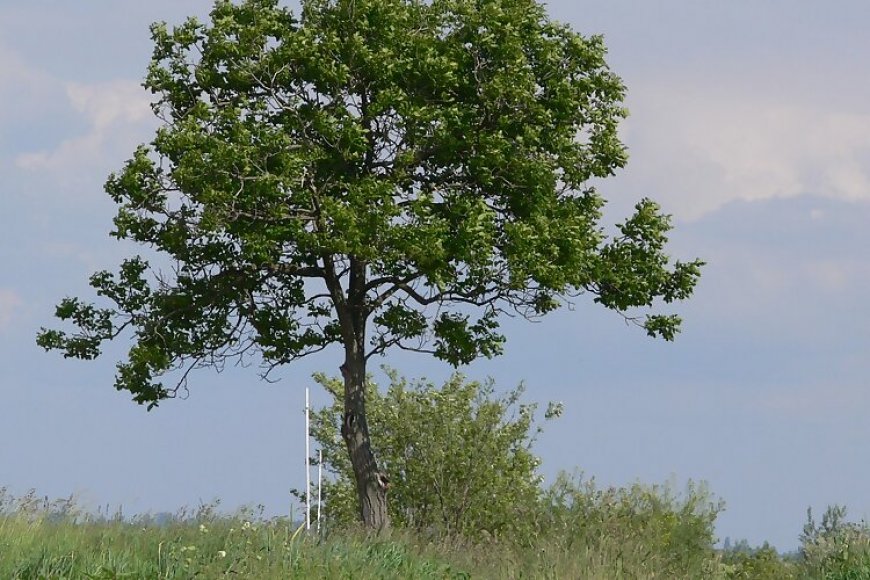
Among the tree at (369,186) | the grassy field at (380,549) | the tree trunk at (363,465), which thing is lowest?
the grassy field at (380,549)

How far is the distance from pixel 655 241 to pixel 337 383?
53.3ft

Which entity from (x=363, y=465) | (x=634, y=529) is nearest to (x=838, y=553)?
(x=634, y=529)

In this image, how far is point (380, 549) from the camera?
1641 centimetres

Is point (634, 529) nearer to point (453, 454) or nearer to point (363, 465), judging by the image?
point (363, 465)

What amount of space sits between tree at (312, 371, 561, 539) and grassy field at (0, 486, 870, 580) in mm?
9579

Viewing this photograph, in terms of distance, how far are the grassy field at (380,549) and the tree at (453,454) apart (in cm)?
958

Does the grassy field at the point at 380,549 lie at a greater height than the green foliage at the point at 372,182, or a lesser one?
lesser

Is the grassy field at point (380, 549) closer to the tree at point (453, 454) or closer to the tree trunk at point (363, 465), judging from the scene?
the tree trunk at point (363, 465)

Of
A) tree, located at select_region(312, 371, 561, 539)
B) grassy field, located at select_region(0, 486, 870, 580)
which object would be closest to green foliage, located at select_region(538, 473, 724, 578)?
grassy field, located at select_region(0, 486, 870, 580)

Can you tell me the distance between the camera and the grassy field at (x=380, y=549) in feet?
43.2

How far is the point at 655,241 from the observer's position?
2483 cm

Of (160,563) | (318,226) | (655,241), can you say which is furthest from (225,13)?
(160,563)

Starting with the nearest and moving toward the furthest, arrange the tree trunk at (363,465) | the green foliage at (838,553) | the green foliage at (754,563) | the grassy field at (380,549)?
the grassy field at (380,549)
the green foliage at (838,553)
the tree trunk at (363,465)
the green foliage at (754,563)

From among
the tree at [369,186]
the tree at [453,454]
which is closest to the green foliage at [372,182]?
the tree at [369,186]
